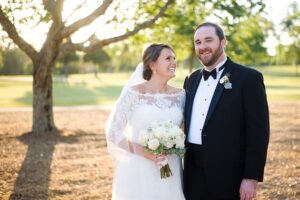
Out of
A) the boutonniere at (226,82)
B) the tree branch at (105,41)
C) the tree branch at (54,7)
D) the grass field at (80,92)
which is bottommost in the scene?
the grass field at (80,92)

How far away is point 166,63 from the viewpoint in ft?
18.5

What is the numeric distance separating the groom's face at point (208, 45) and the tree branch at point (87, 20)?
9357 mm

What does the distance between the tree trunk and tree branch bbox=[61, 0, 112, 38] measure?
4.64 ft

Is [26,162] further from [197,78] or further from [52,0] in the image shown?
[197,78]

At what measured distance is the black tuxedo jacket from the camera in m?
4.69

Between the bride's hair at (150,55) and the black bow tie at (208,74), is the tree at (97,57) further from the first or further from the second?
the black bow tie at (208,74)

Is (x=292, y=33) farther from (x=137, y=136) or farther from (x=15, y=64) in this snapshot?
(x=137, y=136)

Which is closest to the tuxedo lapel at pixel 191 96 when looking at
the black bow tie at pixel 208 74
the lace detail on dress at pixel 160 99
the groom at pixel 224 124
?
the groom at pixel 224 124

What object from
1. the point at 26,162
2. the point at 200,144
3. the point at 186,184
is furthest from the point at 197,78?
the point at 26,162

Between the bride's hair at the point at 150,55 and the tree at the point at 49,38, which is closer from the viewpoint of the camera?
the bride's hair at the point at 150,55

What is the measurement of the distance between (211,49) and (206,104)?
1.96 ft

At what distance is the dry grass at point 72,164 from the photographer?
28.3 feet

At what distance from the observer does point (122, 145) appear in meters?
5.71

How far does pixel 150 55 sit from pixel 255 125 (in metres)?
1.72
